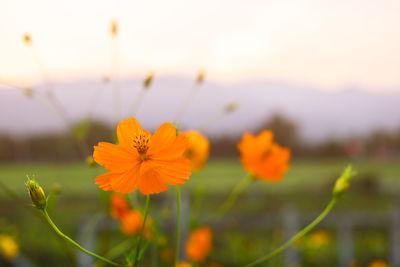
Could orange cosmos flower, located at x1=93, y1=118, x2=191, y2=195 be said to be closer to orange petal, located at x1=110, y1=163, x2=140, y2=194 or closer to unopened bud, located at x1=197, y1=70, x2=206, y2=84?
orange petal, located at x1=110, y1=163, x2=140, y2=194

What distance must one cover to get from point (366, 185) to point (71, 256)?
27.6 feet

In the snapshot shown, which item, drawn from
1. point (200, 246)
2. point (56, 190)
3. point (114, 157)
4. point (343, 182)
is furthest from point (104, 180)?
point (200, 246)

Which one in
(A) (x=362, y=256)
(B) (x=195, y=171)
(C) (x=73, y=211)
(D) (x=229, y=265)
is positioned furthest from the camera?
(C) (x=73, y=211)

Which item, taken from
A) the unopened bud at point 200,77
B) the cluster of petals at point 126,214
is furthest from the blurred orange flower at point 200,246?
the unopened bud at point 200,77

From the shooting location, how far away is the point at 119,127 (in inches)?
11.7

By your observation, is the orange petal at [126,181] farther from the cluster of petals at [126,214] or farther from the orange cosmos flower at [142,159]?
the cluster of petals at [126,214]

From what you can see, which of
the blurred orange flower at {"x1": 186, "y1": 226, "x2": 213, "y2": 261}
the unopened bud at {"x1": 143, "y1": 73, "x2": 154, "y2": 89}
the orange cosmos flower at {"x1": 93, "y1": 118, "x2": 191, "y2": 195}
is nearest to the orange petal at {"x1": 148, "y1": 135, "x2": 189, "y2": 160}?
the orange cosmos flower at {"x1": 93, "y1": 118, "x2": 191, "y2": 195}

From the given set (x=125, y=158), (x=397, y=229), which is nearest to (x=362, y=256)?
(x=397, y=229)

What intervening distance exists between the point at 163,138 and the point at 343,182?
0.63 ft

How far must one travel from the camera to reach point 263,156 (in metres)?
0.52

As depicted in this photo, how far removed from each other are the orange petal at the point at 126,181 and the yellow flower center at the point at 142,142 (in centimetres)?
1

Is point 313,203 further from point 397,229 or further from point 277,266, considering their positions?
point 277,266

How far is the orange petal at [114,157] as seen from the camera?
0.94 ft

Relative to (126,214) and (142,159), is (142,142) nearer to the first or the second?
(142,159)
